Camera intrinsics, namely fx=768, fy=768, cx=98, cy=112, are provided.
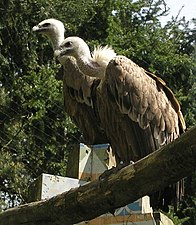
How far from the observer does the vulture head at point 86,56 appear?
6270 mm

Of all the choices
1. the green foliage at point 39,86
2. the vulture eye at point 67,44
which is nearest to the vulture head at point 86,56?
the vulture eye at point 67,44

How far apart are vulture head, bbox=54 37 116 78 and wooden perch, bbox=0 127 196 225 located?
71.9 inches

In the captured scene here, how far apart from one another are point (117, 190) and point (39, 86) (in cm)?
1101

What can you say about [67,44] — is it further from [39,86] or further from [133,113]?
[39,86]

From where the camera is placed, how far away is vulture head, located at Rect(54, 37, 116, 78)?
6270mm

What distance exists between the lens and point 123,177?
380 centimetres

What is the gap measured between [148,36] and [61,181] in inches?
503

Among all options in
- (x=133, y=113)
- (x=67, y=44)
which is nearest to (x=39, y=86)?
(x=67, y=44)

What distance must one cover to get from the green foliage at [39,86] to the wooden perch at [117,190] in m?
8.60

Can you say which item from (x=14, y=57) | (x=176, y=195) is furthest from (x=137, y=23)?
(x=176, y=195)

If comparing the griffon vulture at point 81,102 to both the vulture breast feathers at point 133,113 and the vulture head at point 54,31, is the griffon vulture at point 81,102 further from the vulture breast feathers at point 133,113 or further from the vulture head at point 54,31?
the vulture breast feathers at point 133,113

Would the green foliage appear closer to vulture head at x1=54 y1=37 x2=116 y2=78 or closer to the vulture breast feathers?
vulture head at x1=54 y1=37 x2=116 y2=78

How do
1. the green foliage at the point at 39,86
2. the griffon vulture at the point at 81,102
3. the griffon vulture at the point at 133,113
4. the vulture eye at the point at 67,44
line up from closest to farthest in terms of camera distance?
1. the griffon vulture at the point at 133,113
2. the vulture eye at the point at 67,44
3. the griffon vulture at the point at 81,102
4. the green foliage at the point at 39,86

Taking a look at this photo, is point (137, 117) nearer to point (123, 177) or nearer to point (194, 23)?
point (123, 177)
